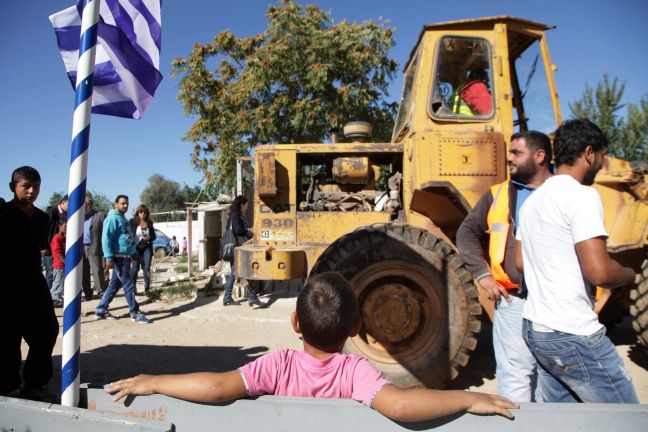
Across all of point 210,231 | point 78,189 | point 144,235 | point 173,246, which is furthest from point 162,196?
point 78,189

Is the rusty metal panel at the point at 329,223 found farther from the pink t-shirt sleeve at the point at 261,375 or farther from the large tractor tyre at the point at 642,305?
the pink t-shirt sleeve at the point at 261,375

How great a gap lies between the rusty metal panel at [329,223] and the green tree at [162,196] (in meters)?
45.3

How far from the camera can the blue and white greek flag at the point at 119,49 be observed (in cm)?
230

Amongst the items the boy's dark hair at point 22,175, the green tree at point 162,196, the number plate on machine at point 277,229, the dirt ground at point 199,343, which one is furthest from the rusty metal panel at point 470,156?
the green tree at point 162,196

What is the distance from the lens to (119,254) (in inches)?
225

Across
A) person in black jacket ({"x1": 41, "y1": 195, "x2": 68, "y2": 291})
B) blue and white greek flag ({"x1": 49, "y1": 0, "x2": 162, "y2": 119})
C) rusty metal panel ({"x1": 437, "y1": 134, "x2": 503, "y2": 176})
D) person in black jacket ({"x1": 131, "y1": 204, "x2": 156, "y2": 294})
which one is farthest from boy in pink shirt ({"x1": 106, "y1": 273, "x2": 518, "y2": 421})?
person in black jacket ({"x1": 131, "y1": 204, "x2": 156, "y2": 294})

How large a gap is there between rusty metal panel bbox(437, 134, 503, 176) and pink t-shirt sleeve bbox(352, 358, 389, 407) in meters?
2.64

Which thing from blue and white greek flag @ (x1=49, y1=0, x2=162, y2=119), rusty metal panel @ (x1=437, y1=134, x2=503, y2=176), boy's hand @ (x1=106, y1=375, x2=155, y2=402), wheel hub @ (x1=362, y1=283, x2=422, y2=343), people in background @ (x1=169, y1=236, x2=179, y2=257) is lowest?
people in background @ (x1=169, y1=236, x2=179, y2=257)

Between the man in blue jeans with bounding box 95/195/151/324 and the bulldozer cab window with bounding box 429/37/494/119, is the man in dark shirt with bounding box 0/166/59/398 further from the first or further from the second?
the bulldozer cab window with bounding box 429/37/494/119

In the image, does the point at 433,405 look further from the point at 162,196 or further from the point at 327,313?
the point at 162,196

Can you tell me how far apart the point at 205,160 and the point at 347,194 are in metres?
9.89

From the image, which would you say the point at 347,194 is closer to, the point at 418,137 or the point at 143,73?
the point at 418,137

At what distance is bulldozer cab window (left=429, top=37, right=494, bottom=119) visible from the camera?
3.84 metres

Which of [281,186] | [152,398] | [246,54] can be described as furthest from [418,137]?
[246,54]
